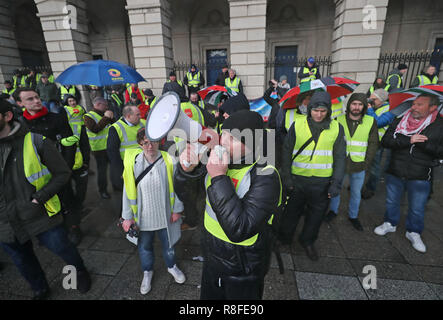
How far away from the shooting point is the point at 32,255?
2.49m

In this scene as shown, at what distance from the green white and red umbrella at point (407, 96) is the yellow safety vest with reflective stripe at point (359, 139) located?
0.35m

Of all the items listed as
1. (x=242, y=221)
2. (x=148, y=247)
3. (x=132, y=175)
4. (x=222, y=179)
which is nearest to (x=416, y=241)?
(x=242, y=221)

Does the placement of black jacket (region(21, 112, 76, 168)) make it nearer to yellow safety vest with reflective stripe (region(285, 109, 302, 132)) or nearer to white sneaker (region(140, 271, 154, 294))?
white sneaker (region(140, 271, 154, 294))

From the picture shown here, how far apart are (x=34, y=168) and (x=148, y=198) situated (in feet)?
3.61

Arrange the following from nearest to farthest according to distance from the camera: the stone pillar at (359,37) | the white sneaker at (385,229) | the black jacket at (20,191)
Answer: the black jacket at (20,191) < the white sneaker at (385,229) < the stone pillar at (359,37)

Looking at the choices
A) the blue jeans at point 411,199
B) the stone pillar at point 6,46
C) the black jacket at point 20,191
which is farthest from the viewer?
the stone pillar at point 6,46

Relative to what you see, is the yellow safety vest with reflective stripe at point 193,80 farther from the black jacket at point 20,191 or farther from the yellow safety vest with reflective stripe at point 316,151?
the black jacket at point 20,191

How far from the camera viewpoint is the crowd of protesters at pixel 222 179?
1.51 m

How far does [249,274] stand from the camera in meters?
1.65

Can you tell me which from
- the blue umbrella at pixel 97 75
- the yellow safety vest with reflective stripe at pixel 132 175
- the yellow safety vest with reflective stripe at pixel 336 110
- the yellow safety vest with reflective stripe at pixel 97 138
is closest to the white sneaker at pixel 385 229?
the yellow safety vest with reflective stripe at pixel 336 110

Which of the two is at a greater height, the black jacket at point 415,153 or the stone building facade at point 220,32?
the stone building facade at point 220,32

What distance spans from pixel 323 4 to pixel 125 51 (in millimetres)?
12341

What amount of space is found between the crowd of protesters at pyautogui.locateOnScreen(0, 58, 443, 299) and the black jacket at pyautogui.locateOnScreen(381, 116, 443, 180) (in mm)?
14
